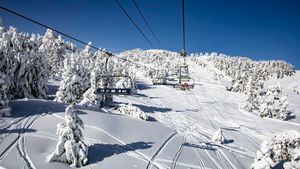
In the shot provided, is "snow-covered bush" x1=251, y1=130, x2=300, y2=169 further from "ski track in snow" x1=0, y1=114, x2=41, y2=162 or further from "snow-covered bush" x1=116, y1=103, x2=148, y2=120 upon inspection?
"ski track in snow" x1=0, y1=114, x2=41, y2=162

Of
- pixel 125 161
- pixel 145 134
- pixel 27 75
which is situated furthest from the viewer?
pixel 27 75

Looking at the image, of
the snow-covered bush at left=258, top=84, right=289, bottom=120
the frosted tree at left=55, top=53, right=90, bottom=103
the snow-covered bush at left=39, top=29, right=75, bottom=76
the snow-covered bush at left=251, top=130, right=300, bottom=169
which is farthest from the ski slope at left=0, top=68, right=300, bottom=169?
the snow-covered bush at left=39, top=29, right=75, bottom=76

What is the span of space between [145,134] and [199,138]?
8142 millimetres

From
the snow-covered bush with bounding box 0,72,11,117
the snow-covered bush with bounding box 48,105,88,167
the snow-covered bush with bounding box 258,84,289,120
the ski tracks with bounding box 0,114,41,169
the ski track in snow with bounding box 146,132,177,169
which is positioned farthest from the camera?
the snow-covered bush with bounding box 258,84,289,120

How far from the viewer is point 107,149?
20391mm

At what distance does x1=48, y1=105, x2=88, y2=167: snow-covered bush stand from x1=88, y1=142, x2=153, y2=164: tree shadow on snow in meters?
1.40

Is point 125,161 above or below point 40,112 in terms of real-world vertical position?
below

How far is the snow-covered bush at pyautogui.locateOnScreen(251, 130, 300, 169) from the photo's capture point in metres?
21.1

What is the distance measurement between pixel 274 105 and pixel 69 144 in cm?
5252

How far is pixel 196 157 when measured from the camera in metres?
22.9

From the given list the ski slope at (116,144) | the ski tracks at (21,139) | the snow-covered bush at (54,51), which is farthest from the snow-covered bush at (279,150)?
the snow-covered bush at (54,51)

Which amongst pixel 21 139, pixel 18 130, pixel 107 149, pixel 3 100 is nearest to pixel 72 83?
pixel 3 100

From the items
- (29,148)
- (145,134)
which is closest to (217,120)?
(145,134)

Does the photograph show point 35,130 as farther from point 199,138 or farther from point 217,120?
point 217,120
